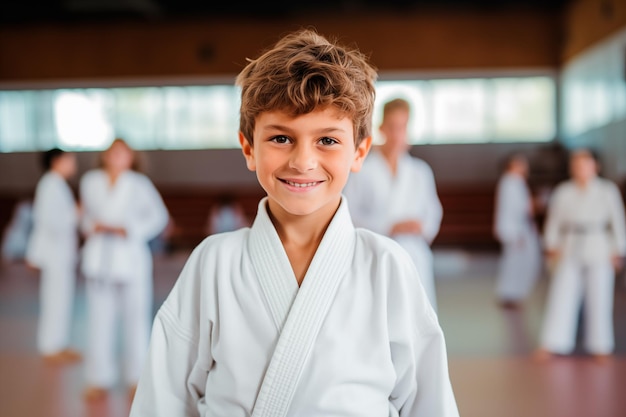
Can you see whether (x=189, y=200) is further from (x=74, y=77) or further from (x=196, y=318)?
(x=196, y=318)

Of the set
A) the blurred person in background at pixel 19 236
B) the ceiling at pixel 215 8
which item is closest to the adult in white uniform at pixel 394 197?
the blurred person in background at pixel 19 236

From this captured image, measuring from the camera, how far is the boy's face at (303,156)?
3.90ft

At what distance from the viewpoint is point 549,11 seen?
582 inches

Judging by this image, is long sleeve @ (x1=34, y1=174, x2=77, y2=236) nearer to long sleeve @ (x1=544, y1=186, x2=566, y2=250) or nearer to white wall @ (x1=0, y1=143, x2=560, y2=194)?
long sleeve @ (x1=544, y1=186, x2=566, y2=250)

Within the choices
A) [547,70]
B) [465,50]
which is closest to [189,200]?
[465,50]

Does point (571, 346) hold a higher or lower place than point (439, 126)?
lower

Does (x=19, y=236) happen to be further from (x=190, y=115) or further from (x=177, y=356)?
(x=177, y=356)

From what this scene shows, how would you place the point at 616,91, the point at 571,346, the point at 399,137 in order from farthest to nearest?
the point at 616,91, the point at 571,346, the point at 399,137

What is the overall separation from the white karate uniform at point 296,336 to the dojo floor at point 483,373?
238 cm

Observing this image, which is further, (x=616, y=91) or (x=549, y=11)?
(x=549, y=11)

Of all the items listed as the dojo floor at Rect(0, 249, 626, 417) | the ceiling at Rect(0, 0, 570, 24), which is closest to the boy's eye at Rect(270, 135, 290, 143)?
the dojo floor at Rect(0, 249, 626, 417)

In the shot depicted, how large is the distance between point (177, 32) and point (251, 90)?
15.3 meters

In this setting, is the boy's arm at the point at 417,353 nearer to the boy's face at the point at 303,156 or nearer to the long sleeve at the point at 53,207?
the boy's face at the point at 303,156

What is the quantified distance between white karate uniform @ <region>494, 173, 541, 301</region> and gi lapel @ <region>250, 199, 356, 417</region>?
5.95 m
